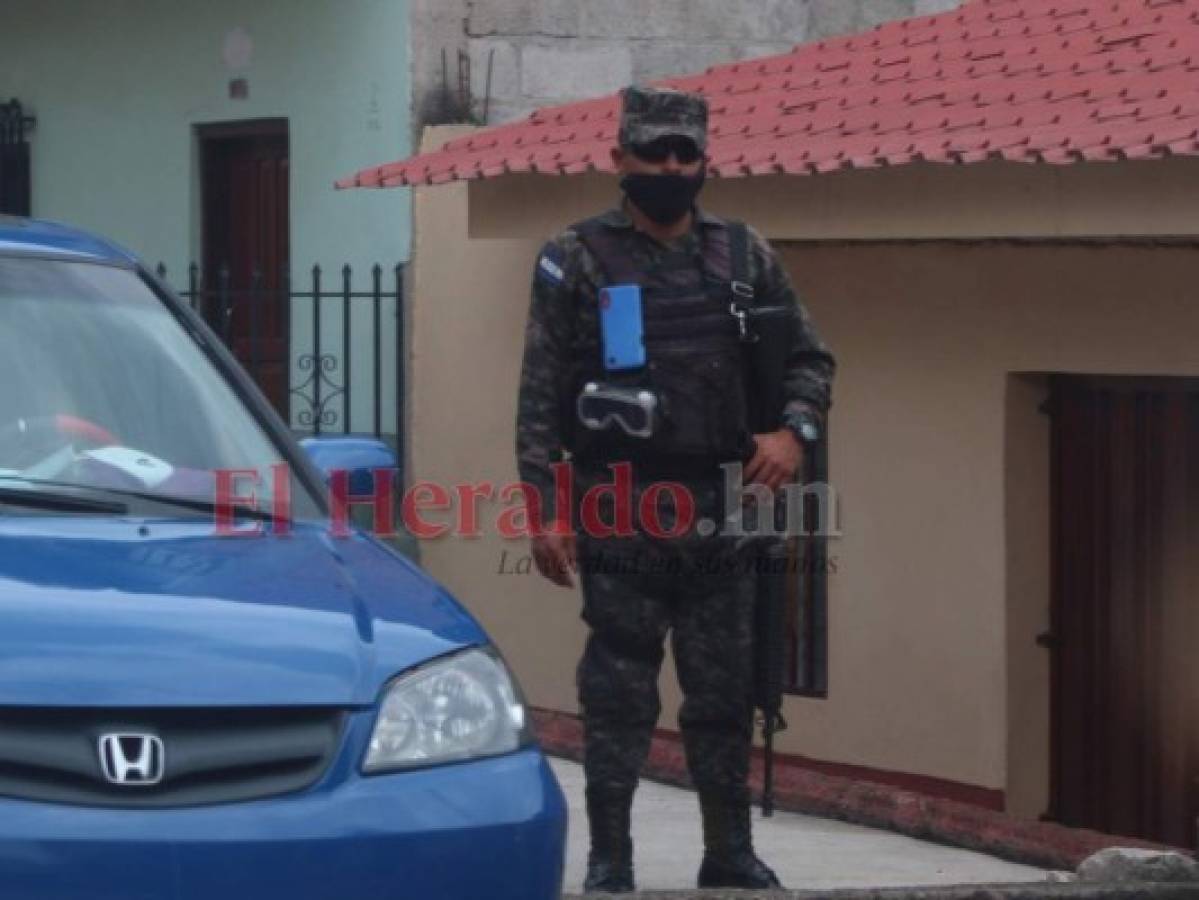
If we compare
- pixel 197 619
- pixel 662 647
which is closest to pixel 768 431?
pixel 662 647

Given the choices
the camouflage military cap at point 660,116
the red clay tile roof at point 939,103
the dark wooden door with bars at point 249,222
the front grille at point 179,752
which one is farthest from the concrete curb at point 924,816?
the dark wooden door with bars at point 249,222

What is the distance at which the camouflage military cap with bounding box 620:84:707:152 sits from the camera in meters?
5.86

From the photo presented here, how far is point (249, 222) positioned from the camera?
1349 centimetres

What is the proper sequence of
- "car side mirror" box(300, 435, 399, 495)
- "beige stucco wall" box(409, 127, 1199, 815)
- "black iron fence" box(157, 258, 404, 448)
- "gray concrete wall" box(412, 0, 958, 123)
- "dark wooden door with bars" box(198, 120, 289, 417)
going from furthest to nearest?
1. "dark wooden door with bars" box(198, 120, 289, 417)
2. "gray concrete wall" box(412, 0, 958, 123)
3. "black iron fence" box(157, 258, 404, 448)
4. "beige stucco wall" box(409, 127, 1199, 815)
5. "car side mirror" box(300, 435, 399, 495)

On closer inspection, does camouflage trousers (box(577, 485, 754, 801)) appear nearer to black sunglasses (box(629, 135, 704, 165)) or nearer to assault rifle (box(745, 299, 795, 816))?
assault rifle (box(745, 299, 795, 816))

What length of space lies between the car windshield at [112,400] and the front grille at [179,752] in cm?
94

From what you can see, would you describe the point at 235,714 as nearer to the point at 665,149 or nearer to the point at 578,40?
the point at 665,149

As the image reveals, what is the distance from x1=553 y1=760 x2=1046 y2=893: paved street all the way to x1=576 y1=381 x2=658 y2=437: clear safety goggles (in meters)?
1.13

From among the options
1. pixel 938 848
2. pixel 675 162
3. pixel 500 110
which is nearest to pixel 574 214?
pixel 500 110

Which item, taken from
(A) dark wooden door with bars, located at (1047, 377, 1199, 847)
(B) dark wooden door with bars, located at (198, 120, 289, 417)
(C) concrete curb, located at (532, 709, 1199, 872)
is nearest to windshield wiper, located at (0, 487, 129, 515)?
(C) concrete curb, located at (532, 709, 1199, 872)

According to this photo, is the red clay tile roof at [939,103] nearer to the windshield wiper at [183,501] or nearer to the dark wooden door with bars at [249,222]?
the dark wooden door with bars at [249,222]

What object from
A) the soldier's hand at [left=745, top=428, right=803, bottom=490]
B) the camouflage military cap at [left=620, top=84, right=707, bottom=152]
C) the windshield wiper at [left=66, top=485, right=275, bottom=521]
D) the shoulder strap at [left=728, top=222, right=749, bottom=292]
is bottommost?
the windshield wiper at [left=66, top=485, right=275, bottom=521]

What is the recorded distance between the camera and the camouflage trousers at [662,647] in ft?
19.3

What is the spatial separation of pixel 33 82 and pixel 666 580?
9.49m
